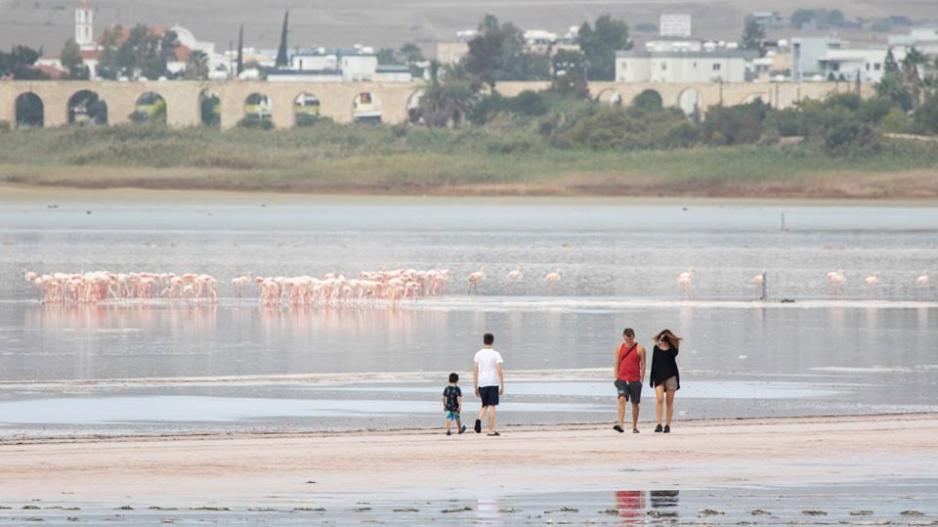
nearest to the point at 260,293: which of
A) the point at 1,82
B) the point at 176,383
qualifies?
the point at 176,383

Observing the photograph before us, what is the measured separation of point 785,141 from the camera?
4286 inches

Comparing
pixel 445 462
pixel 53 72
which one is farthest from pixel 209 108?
pixel 445 462

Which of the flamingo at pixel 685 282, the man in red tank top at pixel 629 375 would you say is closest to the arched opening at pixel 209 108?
the flamingo at pixel 685 282

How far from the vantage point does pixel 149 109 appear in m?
178

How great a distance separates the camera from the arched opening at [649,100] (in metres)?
145

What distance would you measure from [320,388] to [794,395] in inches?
233

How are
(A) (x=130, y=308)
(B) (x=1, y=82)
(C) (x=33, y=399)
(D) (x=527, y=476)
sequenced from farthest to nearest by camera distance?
1. (B) (x=1, y=82)
2. (A) (x=130, y=308)
3. (C) (x=33, y=399)
4. (D) (x=527, y=476)

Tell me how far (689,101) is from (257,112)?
39507mm

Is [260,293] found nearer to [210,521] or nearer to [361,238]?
[361,238]

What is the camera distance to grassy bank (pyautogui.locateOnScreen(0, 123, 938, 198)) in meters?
100

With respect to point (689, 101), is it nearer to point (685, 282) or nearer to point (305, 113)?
point (305, 113)

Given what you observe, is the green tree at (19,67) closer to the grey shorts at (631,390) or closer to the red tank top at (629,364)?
the red tank top at (629,364)

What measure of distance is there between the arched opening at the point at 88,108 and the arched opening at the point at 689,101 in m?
47.9

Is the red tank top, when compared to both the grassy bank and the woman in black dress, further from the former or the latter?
the grassy bank
